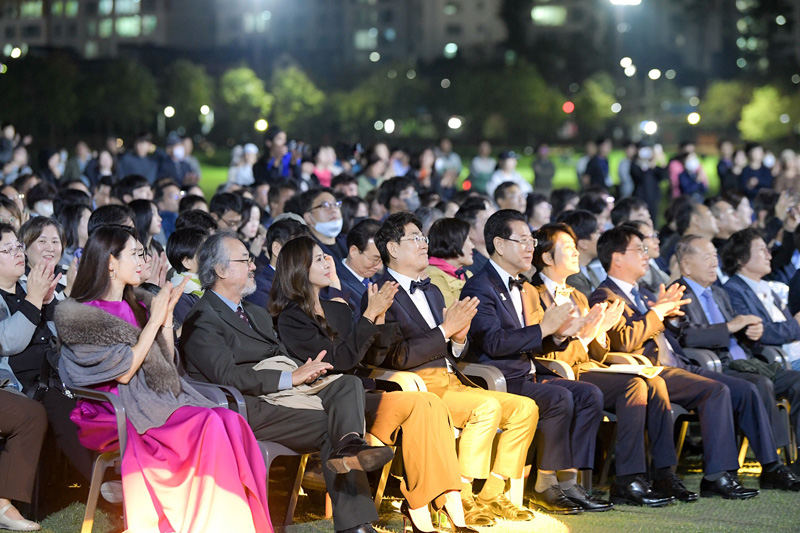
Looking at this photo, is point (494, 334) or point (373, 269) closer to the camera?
point (494, 334)

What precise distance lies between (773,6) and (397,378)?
69258mm

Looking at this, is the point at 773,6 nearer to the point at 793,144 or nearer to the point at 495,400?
the point at 793,144

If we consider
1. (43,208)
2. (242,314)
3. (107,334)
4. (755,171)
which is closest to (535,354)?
(242,314)

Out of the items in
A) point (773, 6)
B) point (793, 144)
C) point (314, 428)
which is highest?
point (773, 6)

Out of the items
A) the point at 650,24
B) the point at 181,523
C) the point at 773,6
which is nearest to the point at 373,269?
the point at 181,523

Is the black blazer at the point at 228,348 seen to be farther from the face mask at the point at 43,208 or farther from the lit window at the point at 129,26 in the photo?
the lit window at the point at 129,26

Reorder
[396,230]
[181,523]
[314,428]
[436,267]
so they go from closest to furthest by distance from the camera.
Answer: [181,523]
[314,428]
[396,230]
[436,267]

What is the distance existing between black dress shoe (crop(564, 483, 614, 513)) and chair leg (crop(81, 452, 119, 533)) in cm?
246

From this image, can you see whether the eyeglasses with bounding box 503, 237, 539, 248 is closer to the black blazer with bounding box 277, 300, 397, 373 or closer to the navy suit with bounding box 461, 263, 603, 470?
the navy suit with bounding box 461, 263, 603, 470

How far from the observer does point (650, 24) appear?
3007 inches

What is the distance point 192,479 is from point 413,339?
1.56m

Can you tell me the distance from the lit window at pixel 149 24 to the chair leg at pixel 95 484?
97.1 meters

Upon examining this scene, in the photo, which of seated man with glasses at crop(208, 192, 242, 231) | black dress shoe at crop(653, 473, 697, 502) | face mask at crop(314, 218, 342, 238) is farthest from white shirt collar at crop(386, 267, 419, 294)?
seated man with glasses at crop(208, 192, 242, 231)

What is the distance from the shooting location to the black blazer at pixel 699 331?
7.27 meters
